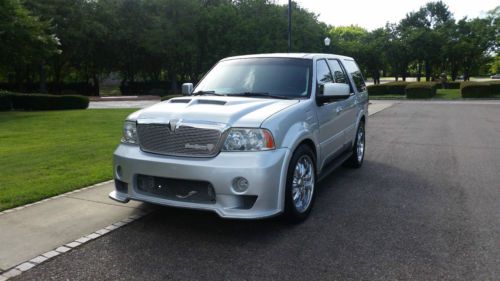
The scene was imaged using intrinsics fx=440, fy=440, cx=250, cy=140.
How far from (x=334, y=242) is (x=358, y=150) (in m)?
3.59

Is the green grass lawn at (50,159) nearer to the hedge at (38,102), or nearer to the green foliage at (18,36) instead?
the green foliage at (18,36)

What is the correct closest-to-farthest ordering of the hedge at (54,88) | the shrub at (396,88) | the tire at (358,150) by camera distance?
the tire at (358,150) → the shrub at (396,88) → the hedge at (54,88)

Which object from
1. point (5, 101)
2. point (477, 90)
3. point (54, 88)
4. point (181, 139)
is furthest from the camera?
point (54, 88)

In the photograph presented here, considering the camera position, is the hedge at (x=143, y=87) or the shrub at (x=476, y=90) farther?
the hedge at (x=143, y=87)

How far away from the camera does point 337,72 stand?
6371mm

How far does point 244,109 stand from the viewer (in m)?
4.39

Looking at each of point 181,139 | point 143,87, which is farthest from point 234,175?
point 143,87

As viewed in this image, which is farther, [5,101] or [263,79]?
[5,101]

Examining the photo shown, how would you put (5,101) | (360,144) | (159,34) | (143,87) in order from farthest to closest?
(143,87) → (159,34) → (5,101) → (360,144)

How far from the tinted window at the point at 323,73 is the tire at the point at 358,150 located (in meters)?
1.64

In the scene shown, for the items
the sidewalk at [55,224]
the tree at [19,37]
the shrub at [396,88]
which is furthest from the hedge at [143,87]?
the sidewalk at [55,224]

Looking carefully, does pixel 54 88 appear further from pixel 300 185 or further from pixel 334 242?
pixel 334 242

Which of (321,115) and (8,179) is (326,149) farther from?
(8,179)

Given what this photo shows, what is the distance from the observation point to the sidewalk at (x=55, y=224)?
3863 mm
